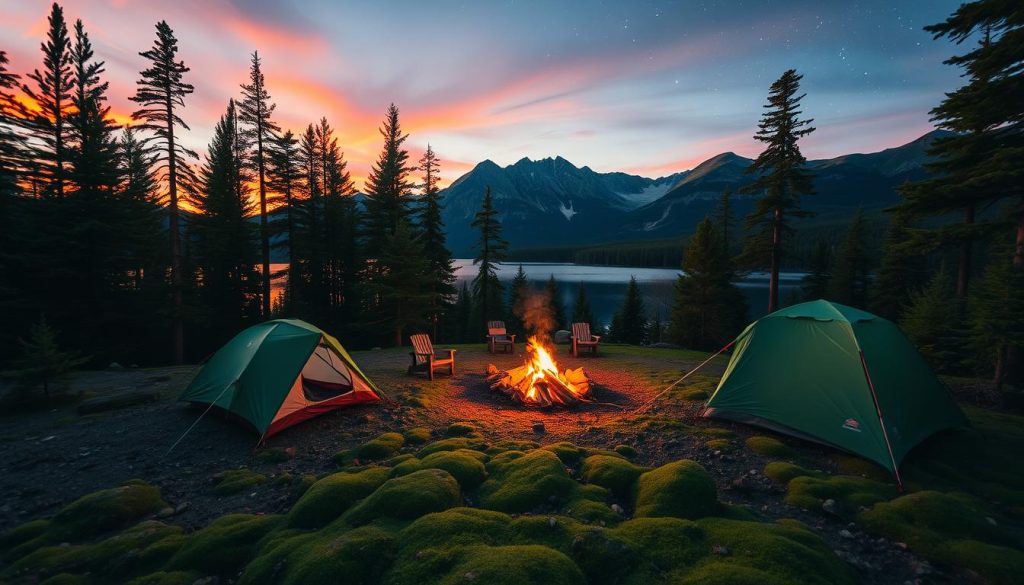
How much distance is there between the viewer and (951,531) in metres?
4.32

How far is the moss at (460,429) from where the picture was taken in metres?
8.28

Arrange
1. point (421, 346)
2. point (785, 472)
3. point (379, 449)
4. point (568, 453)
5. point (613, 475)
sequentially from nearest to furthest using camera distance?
point (613, 475), point (785, 472), point (568, 453), point (379, 449), point (421, 346)

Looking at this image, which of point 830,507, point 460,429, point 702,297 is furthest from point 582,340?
point 702,297

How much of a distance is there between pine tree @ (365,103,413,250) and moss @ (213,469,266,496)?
22.2 metres

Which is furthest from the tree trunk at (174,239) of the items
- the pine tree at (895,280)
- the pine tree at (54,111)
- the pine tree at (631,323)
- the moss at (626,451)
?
the pine tree at (895,280)

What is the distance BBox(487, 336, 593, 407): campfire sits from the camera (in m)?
10.5

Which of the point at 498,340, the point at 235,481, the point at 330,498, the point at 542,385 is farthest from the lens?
the point at 498,340

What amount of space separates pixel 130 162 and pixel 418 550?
38.6 meters

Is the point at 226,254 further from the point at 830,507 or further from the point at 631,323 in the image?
the point at 631,323

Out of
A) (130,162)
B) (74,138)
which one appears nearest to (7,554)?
(74,138)

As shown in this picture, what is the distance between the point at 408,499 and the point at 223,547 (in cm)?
195

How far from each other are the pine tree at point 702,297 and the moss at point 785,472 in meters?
23.8

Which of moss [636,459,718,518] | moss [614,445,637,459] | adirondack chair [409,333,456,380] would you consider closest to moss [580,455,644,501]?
moss [636,459,718,518]

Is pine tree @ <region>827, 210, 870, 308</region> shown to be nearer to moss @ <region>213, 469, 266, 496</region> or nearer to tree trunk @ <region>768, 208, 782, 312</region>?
tree trunk @ <region>768, 208, 782, 312</region>
